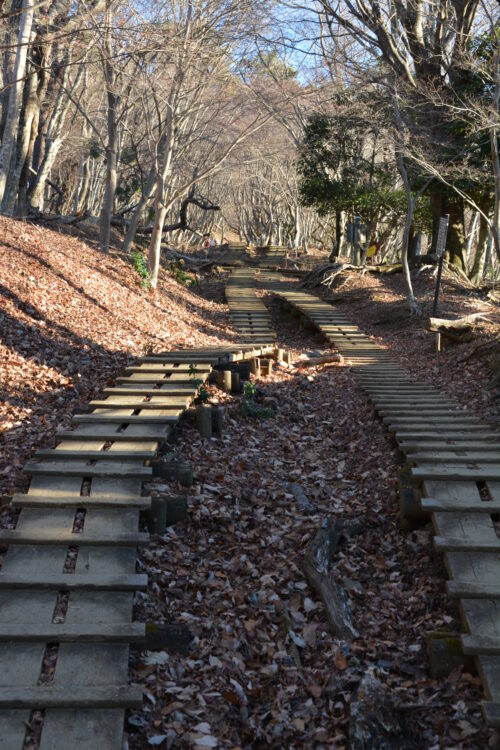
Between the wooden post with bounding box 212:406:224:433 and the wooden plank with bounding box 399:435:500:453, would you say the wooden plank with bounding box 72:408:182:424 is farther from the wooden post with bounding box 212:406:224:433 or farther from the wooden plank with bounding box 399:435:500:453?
the wooden plank with bounding box 399:435:500:453

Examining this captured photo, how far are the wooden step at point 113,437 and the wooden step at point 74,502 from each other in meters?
1.15

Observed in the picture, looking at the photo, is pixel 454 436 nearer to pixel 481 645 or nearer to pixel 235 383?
pixel 481 645

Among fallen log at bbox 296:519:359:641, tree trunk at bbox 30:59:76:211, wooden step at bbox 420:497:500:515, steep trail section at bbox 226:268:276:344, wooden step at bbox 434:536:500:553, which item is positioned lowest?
fallen log at bbox 296:519:359:641

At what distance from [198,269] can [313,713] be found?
2237 centimetres

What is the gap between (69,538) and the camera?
4152 mm

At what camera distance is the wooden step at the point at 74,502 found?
4.52 metres

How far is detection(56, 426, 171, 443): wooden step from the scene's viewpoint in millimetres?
5758

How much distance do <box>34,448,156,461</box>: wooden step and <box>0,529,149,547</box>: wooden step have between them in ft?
3.66

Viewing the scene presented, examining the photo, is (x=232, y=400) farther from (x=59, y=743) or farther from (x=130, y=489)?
(x=59, y=743)

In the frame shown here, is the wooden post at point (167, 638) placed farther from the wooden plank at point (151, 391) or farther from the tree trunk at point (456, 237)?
the tree trunk at point (456, 237)

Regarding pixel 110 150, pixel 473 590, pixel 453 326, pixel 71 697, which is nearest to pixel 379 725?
pixel 473 590

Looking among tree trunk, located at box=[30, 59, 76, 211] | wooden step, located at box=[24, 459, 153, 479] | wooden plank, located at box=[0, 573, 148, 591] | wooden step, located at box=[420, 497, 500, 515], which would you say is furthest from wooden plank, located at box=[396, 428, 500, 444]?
tree trunk, located at box=[30, 59, 76, 211]

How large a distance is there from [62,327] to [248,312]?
8.06 metres

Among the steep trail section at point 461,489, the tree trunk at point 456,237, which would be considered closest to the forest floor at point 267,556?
the steep trail section at point 461,489
